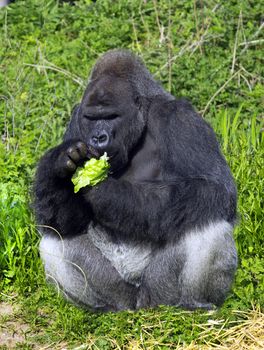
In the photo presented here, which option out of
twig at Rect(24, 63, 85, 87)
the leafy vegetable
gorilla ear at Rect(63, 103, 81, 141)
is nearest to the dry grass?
the leafy vegetable

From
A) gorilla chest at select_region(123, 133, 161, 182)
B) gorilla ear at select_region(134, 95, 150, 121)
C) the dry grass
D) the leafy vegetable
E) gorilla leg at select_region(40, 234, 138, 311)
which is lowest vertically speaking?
the dry grass

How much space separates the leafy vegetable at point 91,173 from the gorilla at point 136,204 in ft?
0.15

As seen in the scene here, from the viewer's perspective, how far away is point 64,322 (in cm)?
Result: 477

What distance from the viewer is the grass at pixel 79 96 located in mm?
4668

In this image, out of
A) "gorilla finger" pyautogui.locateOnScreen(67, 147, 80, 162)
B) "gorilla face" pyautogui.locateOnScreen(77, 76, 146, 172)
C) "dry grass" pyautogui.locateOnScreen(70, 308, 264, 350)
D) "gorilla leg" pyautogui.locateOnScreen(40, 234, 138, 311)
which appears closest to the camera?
"dry grass" pyautogui.locateOnScreen(70, 308, 264, 350)

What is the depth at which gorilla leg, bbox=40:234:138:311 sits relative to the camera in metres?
5.04

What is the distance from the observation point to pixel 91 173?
4.52 m

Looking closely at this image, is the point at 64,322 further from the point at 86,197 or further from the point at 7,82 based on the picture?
the point at 7,82

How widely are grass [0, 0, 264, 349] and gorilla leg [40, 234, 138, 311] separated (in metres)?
0.14

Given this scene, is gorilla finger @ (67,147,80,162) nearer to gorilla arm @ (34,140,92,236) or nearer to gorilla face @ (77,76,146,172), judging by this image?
gorilla arm @ (34,140,92,236)

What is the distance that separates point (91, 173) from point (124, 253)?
621 millimetres

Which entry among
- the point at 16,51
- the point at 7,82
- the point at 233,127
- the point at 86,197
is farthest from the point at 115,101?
the point at 16,51

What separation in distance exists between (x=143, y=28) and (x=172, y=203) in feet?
11.9

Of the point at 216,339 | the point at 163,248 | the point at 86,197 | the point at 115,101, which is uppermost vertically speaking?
the point at 115,101
